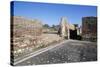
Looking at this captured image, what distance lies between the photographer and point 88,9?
10.3 feet

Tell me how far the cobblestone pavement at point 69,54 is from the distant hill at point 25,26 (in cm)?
35

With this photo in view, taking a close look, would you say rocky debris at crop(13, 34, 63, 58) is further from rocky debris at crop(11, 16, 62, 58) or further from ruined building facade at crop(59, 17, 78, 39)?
ruined building facade at crop(59, 17, 78, 39)

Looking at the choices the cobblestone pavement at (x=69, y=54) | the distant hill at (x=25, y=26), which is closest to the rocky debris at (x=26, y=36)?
the distant hill at (x=25, y=26)

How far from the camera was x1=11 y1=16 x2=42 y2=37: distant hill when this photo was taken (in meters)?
2.65

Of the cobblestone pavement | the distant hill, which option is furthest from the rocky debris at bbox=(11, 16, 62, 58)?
the cobblestone pavement

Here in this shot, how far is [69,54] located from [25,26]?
2.57 ft

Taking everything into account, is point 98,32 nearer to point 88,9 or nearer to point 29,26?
point 88,9

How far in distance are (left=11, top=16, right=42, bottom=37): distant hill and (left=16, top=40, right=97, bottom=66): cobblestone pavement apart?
349 mm

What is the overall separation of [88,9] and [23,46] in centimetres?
119

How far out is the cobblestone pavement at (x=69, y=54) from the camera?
9.21 feet

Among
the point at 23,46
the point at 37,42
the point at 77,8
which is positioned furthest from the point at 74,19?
the point at 23,46

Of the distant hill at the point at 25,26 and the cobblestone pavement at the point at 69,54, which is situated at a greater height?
the distant hill at the point at 25,26

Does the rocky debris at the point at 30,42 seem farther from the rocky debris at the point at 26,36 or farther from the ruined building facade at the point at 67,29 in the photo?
the ruined building facade at the point at 67,29
